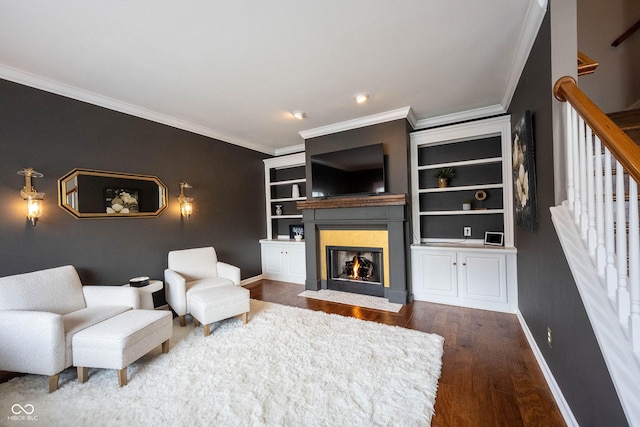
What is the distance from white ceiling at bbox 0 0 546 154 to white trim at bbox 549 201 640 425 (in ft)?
5.12

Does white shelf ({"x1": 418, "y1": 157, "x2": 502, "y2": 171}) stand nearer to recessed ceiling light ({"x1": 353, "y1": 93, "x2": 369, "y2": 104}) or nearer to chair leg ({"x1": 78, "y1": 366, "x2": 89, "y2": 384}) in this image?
recessed ceiling light ({"x1": 353, "y1": 93, "x2": 369, "y2": 104})

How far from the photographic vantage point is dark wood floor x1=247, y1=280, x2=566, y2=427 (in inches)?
59.9

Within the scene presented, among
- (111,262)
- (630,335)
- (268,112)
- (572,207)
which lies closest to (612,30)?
(572,207)

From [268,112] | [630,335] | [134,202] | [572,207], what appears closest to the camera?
[630,335]

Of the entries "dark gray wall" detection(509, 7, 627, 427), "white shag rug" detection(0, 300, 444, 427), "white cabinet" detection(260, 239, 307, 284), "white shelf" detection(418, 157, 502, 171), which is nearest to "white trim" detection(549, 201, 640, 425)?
"dark gray wall" detection(509, 7, 627, 427)

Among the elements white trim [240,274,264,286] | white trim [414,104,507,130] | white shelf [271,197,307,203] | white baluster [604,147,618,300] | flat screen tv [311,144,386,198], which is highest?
white trim [414,104,507,130]

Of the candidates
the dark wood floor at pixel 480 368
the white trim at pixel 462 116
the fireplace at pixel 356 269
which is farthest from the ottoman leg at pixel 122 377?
the white trim at pixel 462 116

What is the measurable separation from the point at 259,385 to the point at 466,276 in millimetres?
2736

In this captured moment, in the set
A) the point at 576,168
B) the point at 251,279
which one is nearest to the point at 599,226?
the point at 576,168

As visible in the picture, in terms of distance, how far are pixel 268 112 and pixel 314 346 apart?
289 centimetres

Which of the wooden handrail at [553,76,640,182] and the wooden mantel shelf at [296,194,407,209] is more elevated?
the wooden handrail at [553,76,640,182]

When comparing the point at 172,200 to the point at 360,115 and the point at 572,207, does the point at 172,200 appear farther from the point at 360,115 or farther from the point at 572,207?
the point at 572,207

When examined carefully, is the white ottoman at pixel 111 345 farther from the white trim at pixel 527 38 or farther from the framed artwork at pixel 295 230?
the white trim at pixel 527 38

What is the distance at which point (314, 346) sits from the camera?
2.32 m
